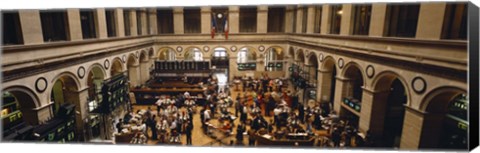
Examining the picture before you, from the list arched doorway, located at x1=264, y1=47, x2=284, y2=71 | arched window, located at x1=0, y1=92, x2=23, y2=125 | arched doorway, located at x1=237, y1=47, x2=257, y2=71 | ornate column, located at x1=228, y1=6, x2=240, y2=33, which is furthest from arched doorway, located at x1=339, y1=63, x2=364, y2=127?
arched window, located at x1=0, y1=92, x2=23, y2=125

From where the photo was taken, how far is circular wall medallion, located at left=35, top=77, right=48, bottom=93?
26.8 ft

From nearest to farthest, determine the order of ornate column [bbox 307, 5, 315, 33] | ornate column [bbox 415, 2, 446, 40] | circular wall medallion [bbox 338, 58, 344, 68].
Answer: ornate column [bbox 415, 2, 446, 40] < circular wall medallion [bbox 338, 58, 344, 68] < ornate column [bbox 307, 5, 315, 33]

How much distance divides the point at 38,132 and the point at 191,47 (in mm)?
11244

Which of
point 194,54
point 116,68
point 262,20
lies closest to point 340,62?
point 262,20

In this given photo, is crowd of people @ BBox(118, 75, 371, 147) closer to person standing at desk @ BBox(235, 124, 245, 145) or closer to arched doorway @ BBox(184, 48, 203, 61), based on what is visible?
person standing at desk @ BBox(235, 124, 245, 145)

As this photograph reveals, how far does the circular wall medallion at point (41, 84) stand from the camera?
8.16 meters

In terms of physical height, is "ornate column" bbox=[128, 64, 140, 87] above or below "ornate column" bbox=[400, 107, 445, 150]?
above

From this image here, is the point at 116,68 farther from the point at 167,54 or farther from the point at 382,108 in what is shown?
the point at 382,108

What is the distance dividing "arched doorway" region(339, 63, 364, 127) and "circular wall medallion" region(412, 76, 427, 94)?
3.12 meters

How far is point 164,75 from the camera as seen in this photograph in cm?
1652

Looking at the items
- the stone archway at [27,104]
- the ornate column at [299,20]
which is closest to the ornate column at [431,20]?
the ornate column at [299,20]

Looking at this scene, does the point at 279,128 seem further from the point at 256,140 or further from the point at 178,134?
the point at 178,134

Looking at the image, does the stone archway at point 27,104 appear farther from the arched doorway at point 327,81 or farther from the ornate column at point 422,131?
the arched doorway at point 327,81

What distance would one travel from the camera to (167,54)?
61.8 ft
